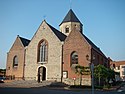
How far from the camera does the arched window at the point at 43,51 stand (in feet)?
135

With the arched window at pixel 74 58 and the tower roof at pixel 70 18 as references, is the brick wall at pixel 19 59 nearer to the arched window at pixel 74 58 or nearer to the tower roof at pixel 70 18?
the arched window at pixel 74 58

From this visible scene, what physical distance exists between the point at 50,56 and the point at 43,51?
2455mm

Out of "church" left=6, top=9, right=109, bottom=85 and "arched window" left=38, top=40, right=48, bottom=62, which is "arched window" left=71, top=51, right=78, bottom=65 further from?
"arched window" left=38, top=40, right=48, bottom=62

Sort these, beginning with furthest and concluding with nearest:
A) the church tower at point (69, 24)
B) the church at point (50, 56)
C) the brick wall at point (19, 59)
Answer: the church tower at point (69, 24) → the brick wall at point (19, 59) → the church at point (50, 56)

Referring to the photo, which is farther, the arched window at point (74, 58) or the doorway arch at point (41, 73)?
the doorway arch at point (41, 73)

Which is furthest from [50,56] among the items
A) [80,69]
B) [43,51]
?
[80,69]

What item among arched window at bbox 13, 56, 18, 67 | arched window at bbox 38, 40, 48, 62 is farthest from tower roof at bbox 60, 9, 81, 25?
arched window at bbox 13, 56, 18, 67

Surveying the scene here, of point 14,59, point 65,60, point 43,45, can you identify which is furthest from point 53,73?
point 14,59

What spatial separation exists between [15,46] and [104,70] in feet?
70.7

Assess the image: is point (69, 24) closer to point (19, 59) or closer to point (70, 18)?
point (70, 18)

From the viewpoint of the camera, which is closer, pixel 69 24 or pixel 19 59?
pixel 19 59

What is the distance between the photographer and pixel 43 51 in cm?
4150

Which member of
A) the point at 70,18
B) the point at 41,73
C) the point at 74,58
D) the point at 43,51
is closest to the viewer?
the point at 74,58

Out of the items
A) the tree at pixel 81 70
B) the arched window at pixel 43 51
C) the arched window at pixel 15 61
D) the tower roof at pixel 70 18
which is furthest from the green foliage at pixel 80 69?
the tower roof at pixel 70 18
